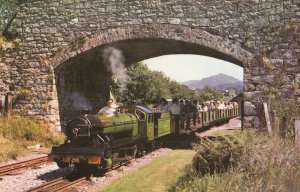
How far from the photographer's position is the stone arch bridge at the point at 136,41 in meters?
13.6

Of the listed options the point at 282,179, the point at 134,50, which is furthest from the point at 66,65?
the point at 282,179

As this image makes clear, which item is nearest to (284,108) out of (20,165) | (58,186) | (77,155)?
(77,155)

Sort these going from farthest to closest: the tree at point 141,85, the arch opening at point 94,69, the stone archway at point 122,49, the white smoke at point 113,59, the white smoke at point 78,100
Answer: the tree at point 141,85
the white smoke at point 78,100
the white smoke at point 113,59
the arch opening at point 94,69
the stone archway at point 122,49

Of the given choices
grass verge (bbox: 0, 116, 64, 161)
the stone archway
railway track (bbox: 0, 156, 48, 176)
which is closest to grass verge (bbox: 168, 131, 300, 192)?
railway track (bbox: 0, 156, 48, 176)

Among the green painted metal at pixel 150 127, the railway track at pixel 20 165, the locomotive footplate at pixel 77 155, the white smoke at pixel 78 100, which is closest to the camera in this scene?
the locomotive footplate at pixel 77 155

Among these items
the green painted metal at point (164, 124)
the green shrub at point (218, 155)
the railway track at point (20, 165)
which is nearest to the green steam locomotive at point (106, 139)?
the green painted metal at point (164, 124)

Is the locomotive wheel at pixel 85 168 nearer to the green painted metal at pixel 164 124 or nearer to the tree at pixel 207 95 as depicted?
the green painted metal at pixel 164 124

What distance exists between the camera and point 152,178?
31.1 ft

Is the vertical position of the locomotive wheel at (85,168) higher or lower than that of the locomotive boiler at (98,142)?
lower

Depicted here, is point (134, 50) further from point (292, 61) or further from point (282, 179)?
point (282, 179)

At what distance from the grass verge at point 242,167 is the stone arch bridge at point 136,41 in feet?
18.4

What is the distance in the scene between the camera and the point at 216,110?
25719 mm

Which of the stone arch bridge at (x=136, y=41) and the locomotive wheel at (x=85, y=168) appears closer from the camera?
the locomotive wheel at (x=85, y=168)

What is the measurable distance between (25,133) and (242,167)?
10064 millimetres
